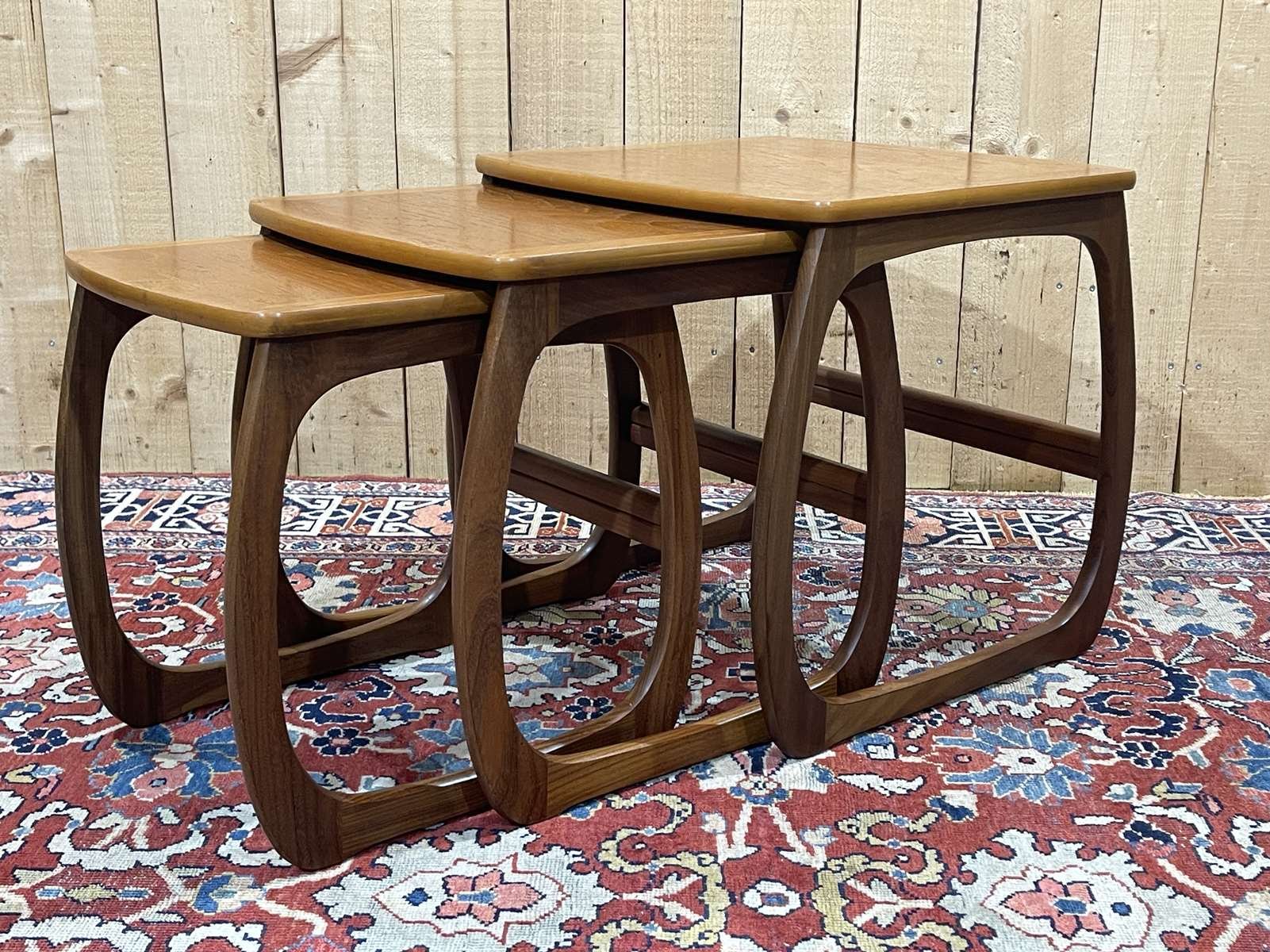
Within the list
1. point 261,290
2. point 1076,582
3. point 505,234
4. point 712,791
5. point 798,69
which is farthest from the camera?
point 798,69

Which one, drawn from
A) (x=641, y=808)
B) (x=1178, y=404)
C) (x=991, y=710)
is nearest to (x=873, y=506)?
(x=991, y=710)

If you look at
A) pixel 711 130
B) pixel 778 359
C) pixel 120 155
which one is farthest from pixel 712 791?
pixel 120 155

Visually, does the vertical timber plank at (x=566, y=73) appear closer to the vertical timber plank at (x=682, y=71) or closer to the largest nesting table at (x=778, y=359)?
the vertical timber plank at (x=682, y=71)

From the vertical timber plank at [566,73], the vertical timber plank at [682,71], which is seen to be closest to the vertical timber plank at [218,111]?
the vertical timber plank at [566,73]

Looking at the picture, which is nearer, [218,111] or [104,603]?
[104,603]

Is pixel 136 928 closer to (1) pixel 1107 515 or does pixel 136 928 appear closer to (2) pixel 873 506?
(2) pixel 873 506

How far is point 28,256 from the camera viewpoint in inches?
82.6

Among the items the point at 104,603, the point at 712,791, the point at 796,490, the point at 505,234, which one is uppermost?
the point at 505,234

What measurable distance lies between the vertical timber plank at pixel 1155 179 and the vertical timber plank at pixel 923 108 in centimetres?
19

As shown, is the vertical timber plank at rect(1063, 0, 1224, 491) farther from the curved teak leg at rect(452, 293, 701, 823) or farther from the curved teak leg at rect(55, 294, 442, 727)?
the curved teak leg at rect(55, 294, 442, 727)

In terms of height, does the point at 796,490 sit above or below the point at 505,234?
below

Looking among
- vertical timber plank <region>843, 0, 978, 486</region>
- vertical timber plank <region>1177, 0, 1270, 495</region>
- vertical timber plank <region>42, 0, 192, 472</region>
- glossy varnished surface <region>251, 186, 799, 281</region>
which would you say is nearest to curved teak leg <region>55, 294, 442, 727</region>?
glossy varnished surface <region>251, 186, 799, 281</region>

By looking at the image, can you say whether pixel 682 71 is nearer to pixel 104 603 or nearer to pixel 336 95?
pixel 336 95

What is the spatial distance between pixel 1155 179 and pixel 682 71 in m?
0.72
